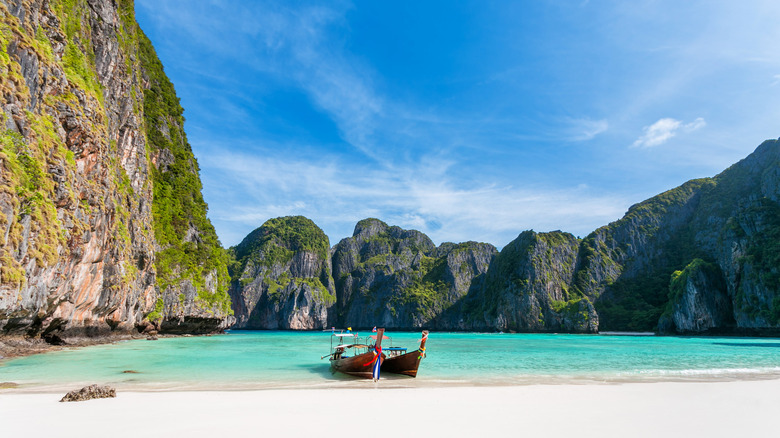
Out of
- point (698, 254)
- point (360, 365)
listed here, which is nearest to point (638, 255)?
point (698, 254)

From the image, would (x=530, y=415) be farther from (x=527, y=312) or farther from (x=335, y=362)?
(x=527, y=312)

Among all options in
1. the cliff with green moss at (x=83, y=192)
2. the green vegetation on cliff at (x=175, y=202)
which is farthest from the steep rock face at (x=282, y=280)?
the cliff with green moss at (x=83, y=192)

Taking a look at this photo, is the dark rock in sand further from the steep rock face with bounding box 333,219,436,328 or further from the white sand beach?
the steep rock face with bounding box 333,219,436,328

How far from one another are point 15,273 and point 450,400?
19.9 meters

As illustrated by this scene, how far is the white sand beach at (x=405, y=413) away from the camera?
280 inches

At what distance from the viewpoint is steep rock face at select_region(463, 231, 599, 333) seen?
112000 millimetres

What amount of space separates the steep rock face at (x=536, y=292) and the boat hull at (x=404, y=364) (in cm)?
10522

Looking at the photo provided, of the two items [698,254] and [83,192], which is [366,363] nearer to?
[83,192]

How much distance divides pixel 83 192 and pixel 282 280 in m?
139

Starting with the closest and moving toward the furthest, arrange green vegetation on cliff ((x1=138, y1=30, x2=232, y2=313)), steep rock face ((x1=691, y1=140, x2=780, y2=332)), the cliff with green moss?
the cliff with green moss
green vegetation on cliff ((x1=138, y1=30, x2=232, y2=313))
steep rock face ((x1=691, y1=140, x2=780, y2=332))

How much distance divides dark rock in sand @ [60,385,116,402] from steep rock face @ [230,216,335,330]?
139768 millimetres

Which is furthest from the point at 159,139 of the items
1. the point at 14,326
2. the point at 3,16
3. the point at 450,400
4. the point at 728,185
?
the point at 728,185

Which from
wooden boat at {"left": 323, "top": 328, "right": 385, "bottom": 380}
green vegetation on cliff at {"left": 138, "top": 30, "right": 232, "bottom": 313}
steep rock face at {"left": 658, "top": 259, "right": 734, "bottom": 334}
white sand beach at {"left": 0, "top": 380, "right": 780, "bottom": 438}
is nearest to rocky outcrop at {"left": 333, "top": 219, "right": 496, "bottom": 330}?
steep rock face at {"left": 658, "top": 259, "right": 734, "bottom": 334}

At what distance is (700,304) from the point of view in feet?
278
